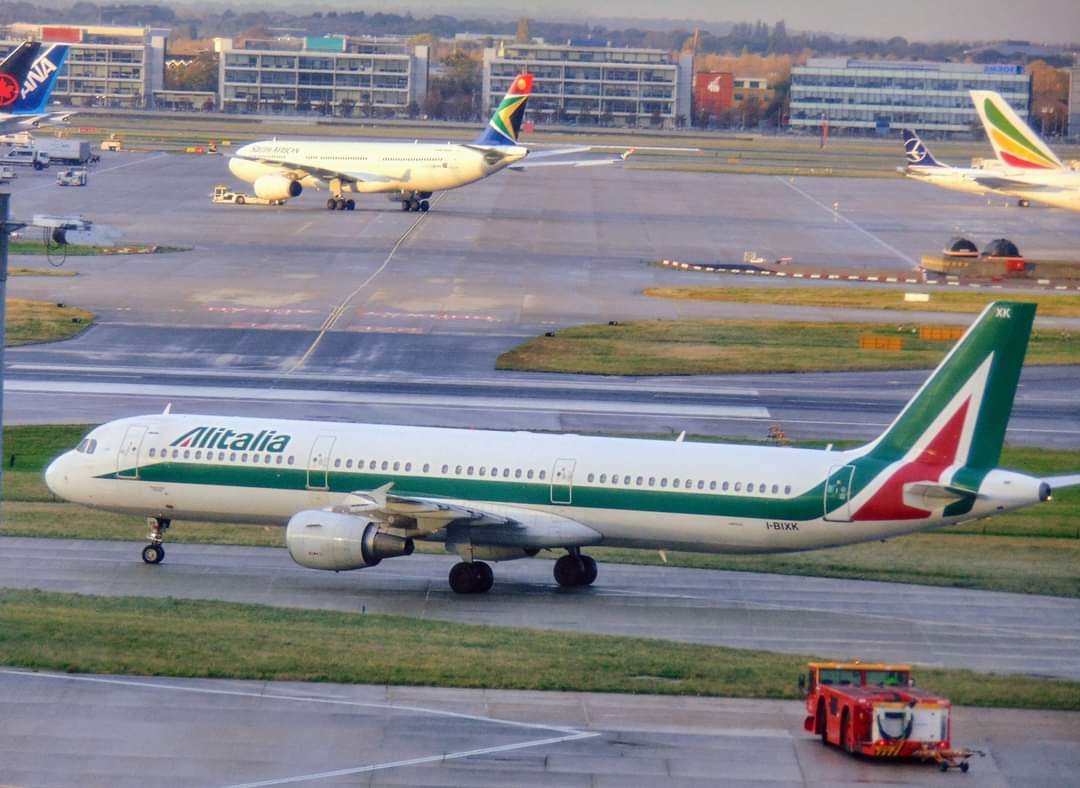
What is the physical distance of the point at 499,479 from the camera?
36.9 m

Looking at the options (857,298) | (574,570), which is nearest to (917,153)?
(857,298)

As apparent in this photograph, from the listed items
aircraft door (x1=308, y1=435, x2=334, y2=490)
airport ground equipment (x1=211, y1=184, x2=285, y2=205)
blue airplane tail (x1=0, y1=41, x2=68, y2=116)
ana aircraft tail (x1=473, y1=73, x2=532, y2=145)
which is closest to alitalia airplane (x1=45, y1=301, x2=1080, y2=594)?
aircraft door (x1=308, y1=435, x2=334, y2=490)

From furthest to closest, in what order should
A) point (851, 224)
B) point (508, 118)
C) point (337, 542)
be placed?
1. point (851, 224)
2. point (508, 118)
3. point (337, 542)

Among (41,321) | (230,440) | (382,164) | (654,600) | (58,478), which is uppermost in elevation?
(382,164)

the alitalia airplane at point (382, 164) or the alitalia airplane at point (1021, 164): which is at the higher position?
the alitalia airplane at point (1021, 164)

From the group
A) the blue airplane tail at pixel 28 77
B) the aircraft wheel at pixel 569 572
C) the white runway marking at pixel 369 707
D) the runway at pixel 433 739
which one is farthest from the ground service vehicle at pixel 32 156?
the runway at pixel 433 739

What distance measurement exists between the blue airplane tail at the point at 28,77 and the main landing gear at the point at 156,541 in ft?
284

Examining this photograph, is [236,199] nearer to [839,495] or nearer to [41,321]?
[41,321]

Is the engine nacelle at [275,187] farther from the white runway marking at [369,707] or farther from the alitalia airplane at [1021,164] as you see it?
the white runway marking at [369,707]

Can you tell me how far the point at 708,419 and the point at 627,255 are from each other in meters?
48.8

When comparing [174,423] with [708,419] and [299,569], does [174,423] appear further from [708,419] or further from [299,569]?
[708,419]

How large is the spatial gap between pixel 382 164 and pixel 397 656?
327 feet

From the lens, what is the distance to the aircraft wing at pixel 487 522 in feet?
116

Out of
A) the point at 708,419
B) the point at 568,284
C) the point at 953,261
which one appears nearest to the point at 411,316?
the point at 568,284
